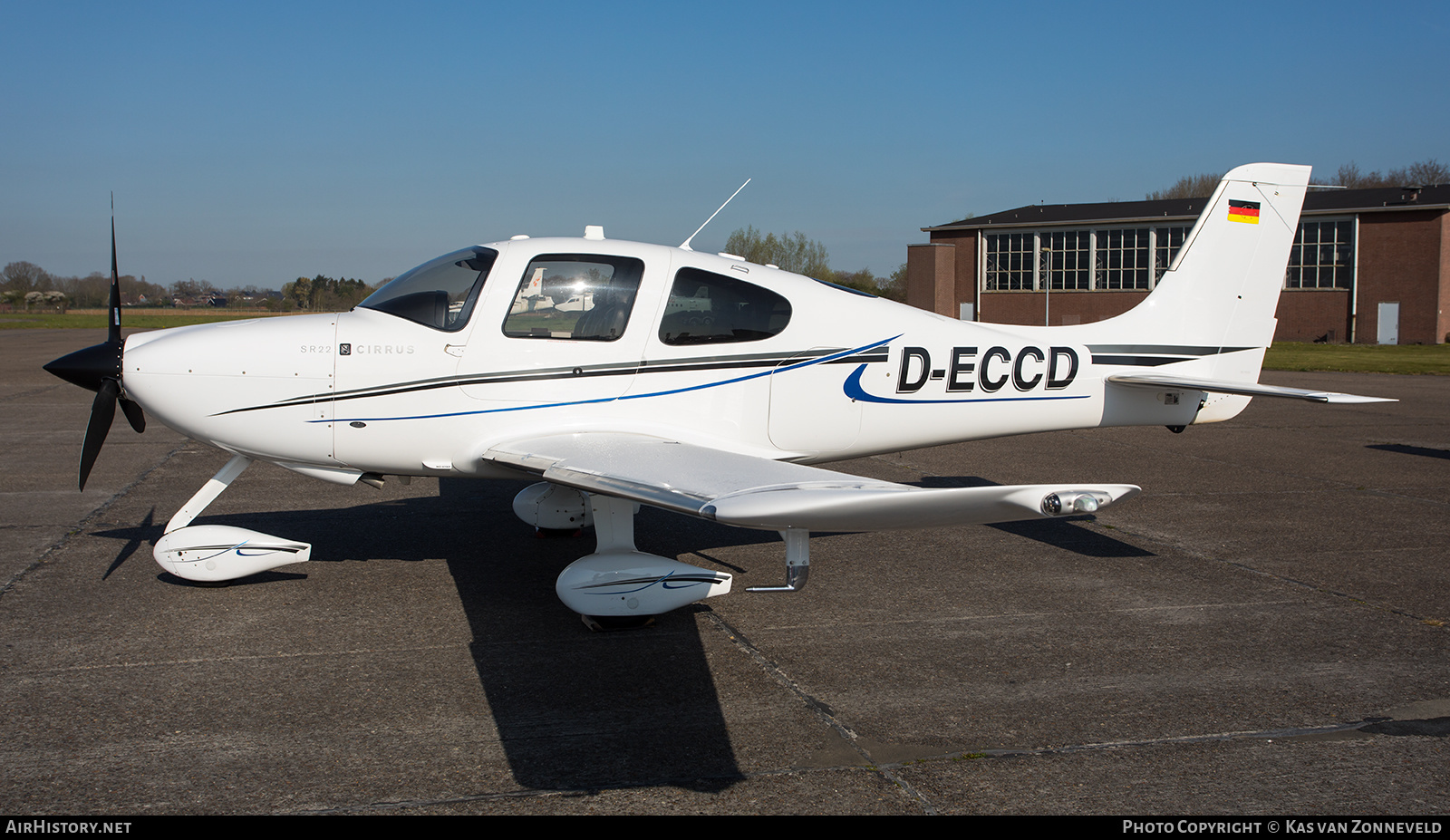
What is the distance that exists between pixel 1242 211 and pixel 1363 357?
30.6 m

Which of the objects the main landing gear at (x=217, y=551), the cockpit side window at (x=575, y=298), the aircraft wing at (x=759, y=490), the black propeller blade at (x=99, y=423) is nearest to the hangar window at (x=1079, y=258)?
the cockpit side window at (x=575, y=298)

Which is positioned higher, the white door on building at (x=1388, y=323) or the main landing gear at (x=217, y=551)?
the white door on building at (x=1388, y=323)

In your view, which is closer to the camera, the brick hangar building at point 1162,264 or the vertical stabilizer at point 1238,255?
the vertical stabilizer at point 1238,255

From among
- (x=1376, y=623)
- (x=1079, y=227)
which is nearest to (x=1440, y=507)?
(x=1376, y=623)

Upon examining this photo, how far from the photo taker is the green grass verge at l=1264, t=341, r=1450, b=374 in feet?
88.4

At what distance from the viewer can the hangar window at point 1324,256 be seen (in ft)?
149

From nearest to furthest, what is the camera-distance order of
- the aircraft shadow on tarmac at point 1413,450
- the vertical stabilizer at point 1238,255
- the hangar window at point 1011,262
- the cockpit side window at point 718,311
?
the cockpit side window at point 718,311, the vertical stabilizer at point 1238,255, the aircraft shadow on tarmac at point 1413,450, the hangar window at point 1011,262

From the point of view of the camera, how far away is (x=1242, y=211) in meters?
7.54

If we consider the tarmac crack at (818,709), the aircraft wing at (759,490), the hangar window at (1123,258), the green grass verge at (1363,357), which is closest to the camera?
the aircraft wing at (759,490)

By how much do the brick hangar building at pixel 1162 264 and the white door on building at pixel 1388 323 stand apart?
42mm

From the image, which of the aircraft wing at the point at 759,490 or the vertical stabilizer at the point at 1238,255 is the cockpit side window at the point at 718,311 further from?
the vertical stabilizer at the point at 1238,255

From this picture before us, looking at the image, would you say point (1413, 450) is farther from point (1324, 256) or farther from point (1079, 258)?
point (1079, 258)

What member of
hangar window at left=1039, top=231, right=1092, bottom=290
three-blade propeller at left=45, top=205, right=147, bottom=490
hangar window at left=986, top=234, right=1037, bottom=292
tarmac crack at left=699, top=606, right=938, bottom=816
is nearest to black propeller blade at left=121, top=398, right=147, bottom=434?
three-blade propeller at left=45, top=205, right=147, bottom=490

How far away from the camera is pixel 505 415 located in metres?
5.92
